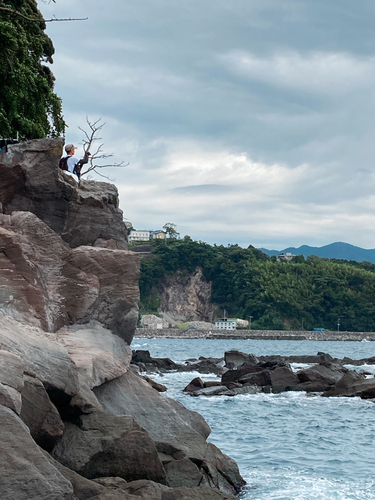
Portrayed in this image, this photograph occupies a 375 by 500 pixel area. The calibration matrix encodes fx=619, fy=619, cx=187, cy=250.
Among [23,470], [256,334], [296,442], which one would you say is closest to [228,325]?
[256,334]

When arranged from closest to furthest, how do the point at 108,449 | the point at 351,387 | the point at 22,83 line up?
the point at 108,449
the point at 22,83
the point at 351,387

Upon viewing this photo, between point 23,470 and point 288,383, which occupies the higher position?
point 23,470

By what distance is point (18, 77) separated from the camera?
65.6ft

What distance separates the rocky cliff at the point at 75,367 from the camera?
21.6ft

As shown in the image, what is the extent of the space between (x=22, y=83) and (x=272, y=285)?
130 metres

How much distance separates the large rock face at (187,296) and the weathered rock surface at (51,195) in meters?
145

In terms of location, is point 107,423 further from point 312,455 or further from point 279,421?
point 279,421

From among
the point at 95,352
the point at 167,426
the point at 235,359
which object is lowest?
the point at 235,359

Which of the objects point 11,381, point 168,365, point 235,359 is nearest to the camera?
point 11,381

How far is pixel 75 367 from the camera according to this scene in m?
8.50

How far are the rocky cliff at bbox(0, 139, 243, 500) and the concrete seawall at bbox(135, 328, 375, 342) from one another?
112941mm

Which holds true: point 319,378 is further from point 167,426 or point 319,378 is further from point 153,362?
point 153,362

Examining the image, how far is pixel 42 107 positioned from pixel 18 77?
2626mm

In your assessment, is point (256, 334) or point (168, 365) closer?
point (168, 365)
